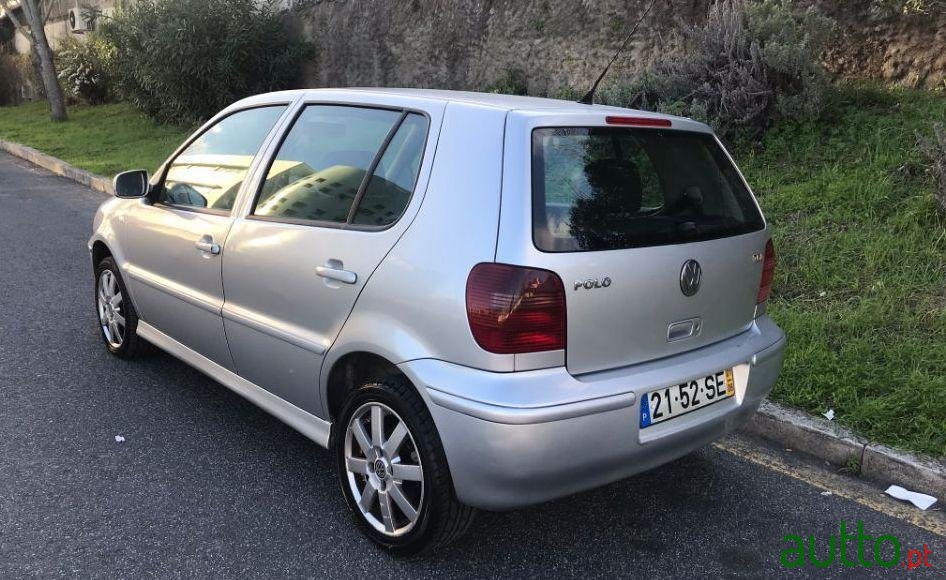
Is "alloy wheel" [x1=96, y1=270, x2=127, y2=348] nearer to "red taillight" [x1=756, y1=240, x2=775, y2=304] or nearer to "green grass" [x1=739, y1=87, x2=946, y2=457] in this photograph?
"red taillight" [x1=756, y1=240, x2=775, y2=304]

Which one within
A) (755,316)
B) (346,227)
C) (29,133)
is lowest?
(29,133)

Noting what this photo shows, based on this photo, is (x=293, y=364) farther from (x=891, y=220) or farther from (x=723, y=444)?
(x=891, y=220)

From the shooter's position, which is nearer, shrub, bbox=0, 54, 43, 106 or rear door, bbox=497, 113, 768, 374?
rear door, bbox=497, 113, 768, 374

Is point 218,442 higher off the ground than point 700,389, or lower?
lower

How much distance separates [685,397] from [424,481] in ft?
3.04

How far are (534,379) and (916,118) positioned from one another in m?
5.44

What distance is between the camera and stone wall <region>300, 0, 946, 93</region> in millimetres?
6863

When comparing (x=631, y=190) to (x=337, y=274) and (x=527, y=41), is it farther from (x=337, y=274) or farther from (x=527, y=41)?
(x=527, y=41)

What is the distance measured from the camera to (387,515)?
2701mm

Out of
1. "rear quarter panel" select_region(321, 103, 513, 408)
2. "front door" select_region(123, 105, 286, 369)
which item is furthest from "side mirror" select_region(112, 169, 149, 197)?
"rear quarter panel" select_region(321, 103, 513, 408)

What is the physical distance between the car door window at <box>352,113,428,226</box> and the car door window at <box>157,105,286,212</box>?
840mm

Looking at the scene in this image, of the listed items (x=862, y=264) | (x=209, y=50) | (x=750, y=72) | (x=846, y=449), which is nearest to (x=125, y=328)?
(x=846, y=449)

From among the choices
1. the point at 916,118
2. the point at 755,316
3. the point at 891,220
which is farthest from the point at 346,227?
the point at 916,118

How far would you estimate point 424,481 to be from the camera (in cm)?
253
